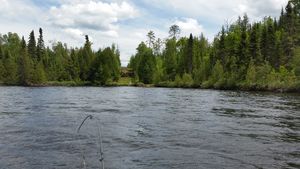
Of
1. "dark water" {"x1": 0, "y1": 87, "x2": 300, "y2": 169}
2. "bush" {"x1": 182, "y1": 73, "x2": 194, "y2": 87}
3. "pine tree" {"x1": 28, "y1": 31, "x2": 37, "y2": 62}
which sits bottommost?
"dark water" {"x1": 0, "y1": 87, "x2": 300, "y2": 169}

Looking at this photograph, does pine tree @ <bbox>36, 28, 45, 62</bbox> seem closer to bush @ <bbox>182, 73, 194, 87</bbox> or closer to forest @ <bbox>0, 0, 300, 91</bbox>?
forest @ <bbox>0, 0, 300, 91</bbox>

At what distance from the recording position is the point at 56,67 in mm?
148500

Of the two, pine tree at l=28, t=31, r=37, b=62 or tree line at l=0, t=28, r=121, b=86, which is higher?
pine tree at l=28, t=31, r=37, b=62

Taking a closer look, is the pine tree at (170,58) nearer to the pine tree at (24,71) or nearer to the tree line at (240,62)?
the tree line at (240,62)

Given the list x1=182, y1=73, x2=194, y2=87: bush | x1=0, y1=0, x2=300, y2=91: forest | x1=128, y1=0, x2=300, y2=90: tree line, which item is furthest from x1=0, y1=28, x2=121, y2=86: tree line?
x1=182, y1=73, x2=194, y2=87: bush

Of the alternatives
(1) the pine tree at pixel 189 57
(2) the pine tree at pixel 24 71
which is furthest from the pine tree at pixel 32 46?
(1) the pine tree at pixel 189 57

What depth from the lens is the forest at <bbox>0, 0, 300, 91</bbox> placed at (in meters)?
95.7

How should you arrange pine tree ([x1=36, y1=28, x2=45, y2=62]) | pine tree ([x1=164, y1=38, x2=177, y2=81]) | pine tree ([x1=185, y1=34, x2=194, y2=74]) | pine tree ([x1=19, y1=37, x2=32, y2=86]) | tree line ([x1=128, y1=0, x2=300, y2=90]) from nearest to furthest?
tree line ([x1=128, y1=0, x2=300, y2=90]) < pine tree ([x1=19, y1=37, x2=32, y2=86]) < pine tree ([x1=185, y1=34, x2=194, y2=74]) < pine tree ([x1=164, y1=38, x2=177, y2=81]) < pine tree ([x1=36, y1=28, x2=45, y2=62])

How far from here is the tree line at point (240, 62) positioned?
89.4 metres

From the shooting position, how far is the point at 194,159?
1582 cm

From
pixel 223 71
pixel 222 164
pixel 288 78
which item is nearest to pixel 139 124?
pixel 222 164

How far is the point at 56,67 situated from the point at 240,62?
7357 cm

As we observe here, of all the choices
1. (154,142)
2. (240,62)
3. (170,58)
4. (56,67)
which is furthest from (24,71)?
(154,142)

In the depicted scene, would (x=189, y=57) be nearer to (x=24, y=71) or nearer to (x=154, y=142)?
→ (x=24, y=71)
